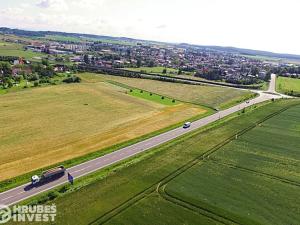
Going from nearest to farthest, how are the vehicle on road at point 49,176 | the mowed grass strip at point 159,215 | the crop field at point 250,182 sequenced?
the mowed grass strip at point 159,215, the crop field at point 250,182, the vehicle on road at point 49,176

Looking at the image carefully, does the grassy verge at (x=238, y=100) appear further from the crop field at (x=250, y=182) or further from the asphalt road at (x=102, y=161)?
the crop field at (x=250, y=182)

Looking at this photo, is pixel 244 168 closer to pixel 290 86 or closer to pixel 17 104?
pixel 17 104

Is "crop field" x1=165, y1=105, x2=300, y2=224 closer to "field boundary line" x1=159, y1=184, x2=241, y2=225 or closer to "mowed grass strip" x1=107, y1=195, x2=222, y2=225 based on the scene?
"field boundary line" x1=159, y1=184, x2=241, y2=225

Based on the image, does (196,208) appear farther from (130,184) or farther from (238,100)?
(238,100)

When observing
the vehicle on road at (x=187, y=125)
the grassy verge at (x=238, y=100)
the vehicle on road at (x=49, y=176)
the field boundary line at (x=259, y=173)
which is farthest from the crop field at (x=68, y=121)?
the field boundary line at (x=259, y=173)

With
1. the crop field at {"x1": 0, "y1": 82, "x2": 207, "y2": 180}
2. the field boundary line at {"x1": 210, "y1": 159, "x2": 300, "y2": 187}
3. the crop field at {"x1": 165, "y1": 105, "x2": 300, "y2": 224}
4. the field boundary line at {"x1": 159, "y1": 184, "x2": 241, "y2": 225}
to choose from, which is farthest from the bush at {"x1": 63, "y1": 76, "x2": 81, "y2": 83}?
the field boundary line at {"x1": 159, "y1": 184, "x2": 241, "y2": 225}

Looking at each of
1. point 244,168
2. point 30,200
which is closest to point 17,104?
point 30,200
